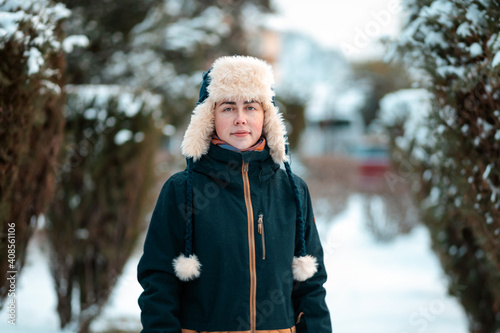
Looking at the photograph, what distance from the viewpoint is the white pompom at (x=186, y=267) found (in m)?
1.78

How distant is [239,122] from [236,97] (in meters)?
0.10

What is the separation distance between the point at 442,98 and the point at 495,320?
2.38 m

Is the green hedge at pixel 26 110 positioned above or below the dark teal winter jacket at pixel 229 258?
above

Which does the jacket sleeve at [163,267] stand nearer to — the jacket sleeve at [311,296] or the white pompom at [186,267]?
the white pompom at [186,267]

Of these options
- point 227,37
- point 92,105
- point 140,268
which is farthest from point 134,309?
point 227,37

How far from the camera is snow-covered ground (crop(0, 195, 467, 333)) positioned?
16.6 feet

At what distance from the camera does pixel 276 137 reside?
79.2 inches

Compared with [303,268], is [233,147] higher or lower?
higher

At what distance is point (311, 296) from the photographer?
6.42ft

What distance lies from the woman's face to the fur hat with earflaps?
3 cm

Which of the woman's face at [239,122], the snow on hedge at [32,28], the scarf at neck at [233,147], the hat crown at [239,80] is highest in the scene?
the snow on hedge at [32,28]

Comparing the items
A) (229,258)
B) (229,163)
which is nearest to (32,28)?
(229,163)

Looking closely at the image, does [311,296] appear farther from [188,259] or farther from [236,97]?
[236,97]

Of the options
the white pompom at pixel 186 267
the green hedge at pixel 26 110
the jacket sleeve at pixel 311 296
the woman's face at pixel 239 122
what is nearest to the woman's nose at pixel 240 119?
the woman's face at pixel 239 122
